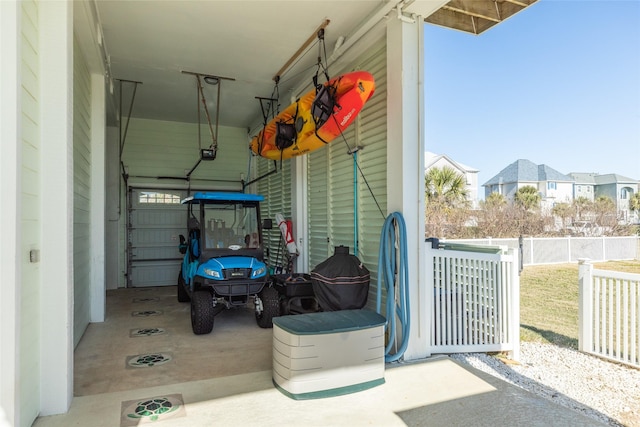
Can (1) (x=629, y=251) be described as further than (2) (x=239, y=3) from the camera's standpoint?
Yes

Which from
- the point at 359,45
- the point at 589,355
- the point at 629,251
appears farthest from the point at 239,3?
the point at 629,251

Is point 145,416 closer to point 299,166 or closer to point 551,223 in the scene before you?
point 299,166

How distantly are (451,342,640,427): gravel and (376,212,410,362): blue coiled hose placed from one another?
755 mm

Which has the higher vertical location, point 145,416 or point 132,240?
point 132,240

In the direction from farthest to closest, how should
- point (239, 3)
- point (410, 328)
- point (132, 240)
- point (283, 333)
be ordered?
point (132, 240)
point (239, 3)
point (410, 328)
point (283, 333)

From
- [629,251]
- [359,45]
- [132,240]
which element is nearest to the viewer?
[359,45]

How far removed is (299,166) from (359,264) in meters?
2.56

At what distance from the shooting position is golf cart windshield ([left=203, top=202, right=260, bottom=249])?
4.95 meters

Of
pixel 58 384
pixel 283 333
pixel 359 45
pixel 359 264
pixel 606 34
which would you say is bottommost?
pixel 58 384

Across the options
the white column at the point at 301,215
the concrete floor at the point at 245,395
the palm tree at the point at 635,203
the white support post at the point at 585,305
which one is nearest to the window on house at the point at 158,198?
the white column at the point at 301,215

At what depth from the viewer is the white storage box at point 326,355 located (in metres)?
2.77

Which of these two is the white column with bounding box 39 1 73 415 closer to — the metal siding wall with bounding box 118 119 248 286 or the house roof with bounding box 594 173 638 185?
the metal siding wall with bounding box 118 119 248 286

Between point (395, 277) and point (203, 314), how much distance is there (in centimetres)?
217

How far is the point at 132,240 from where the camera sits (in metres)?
8.03
